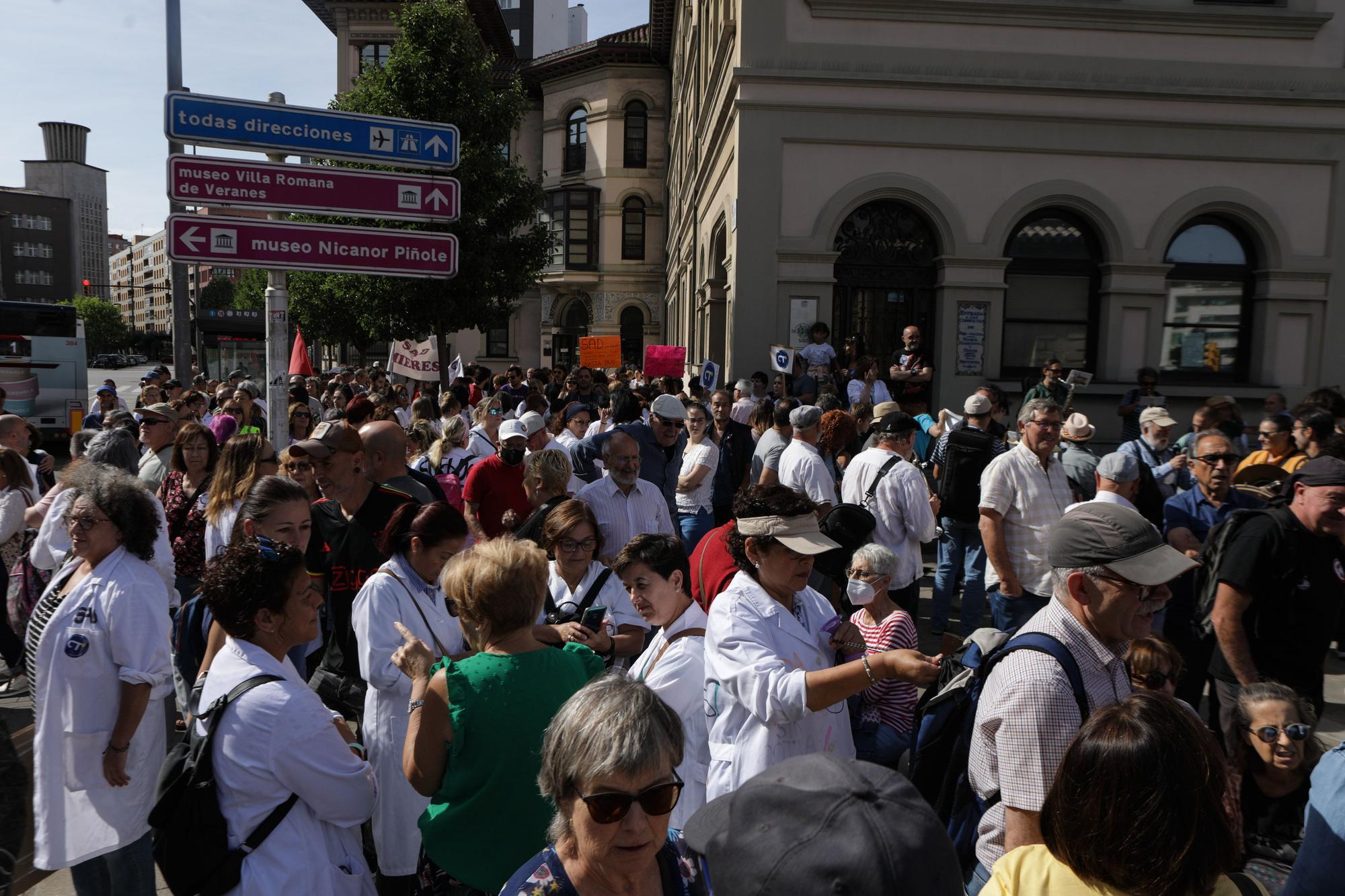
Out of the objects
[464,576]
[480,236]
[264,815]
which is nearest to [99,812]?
[264,815]

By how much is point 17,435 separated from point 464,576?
6551mm

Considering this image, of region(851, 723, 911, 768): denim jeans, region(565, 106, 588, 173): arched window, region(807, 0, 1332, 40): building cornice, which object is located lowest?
region(851, 723, 911, 768): denim jeans

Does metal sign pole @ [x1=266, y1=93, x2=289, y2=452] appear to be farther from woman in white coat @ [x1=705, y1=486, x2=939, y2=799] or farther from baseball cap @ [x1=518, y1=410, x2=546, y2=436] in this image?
woman in white coat @ [x1=705, y1=486, x2=939, y2=799]

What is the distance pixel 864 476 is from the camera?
6.71 m

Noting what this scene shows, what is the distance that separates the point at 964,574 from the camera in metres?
7.57

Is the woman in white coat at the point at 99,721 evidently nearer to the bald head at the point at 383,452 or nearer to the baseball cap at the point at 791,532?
the bald head at the point at 383,452

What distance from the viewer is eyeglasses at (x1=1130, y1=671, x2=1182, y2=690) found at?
3555mm

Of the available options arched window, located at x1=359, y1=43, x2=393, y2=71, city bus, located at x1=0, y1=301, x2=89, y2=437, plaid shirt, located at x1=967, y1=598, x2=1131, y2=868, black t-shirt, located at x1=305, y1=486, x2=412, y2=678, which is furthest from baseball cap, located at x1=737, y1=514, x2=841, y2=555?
arched window, located at x1=359, y1=43, x2=393, y2=71

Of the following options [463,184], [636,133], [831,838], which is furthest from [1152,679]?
[636,133]

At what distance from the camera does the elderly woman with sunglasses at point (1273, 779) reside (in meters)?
3.25

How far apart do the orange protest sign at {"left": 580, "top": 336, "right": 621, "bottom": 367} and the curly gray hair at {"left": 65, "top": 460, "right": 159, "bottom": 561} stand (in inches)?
566

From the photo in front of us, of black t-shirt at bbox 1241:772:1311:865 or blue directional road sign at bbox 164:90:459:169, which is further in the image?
blue directional road sign at bbox 164:90:459:169

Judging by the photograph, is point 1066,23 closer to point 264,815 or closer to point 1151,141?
point 1151,141

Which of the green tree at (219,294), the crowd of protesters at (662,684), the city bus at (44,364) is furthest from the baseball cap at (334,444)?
the green tree at (219,294)
